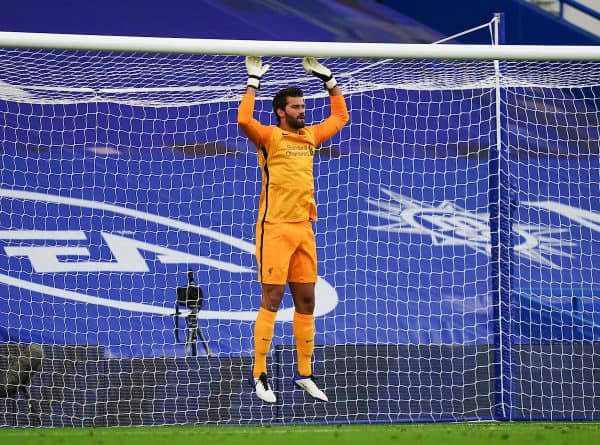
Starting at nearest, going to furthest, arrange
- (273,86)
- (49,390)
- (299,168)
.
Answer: (299,168), (49,390), (273,86)

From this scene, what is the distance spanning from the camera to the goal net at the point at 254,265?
870cm

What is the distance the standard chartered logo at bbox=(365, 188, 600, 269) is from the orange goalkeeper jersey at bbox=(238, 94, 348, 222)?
2198 millimetres

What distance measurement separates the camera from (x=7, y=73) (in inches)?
356

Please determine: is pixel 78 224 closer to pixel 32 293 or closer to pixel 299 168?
pixel 32 293

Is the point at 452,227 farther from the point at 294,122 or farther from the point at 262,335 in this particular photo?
the point at 262,335

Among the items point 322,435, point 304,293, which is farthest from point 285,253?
point 322,435

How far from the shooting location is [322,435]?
733 centimetres

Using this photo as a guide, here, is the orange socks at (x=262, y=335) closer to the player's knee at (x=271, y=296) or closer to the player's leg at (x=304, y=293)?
the player's knee at (x=271, y=296)

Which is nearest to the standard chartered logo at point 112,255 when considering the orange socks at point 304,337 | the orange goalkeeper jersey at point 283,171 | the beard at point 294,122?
the orange socks at point 304,337

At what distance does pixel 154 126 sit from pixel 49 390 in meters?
2.29

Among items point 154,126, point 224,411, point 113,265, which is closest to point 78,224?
point 113,265

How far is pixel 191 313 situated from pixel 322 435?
1.88 metres

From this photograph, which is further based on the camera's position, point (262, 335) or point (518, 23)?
point (518, 23)

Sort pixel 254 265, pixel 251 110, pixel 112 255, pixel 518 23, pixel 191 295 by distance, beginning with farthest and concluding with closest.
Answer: pixel 518 23 < pixel 254 265 < pixel 112 255 < pixel 191 295 < pixel 251 110
